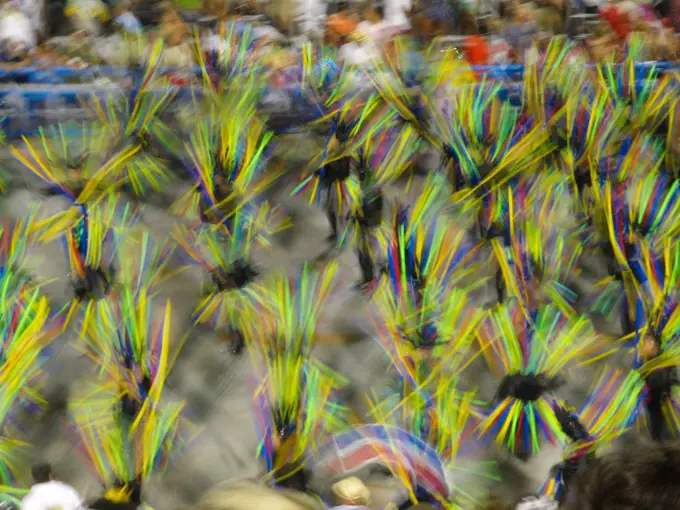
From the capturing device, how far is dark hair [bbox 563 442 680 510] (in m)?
0.97

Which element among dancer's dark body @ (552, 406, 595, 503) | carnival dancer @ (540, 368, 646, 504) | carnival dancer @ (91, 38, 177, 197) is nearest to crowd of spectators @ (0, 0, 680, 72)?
carnival dancer @ (91, 38, 177, 197)

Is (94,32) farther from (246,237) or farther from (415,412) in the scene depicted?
(415,412)

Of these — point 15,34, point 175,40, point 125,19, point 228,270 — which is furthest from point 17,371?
point 125,19

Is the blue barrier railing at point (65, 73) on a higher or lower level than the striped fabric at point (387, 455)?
higher

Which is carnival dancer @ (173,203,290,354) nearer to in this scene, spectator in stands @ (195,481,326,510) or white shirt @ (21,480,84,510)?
white shirt @ (21,480,84,510)

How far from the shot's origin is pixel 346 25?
16.9 feet

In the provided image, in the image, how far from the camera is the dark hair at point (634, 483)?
0.97m

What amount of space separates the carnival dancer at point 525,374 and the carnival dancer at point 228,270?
1.00m

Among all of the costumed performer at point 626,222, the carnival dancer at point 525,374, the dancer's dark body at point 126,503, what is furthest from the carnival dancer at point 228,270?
the costumed performer at point 626,222

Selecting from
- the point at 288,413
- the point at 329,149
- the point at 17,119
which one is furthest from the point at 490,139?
the point at 17,119

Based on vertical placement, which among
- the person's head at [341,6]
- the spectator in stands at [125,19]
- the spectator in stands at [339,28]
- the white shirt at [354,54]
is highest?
the spectator in stands at [125,19]

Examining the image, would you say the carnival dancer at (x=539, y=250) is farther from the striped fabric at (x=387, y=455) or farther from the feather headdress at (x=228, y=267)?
the feather headdress at (x=228, y=267)

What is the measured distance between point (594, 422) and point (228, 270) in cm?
Answer: 161

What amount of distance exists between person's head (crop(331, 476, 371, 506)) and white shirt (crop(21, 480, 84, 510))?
79 cm
